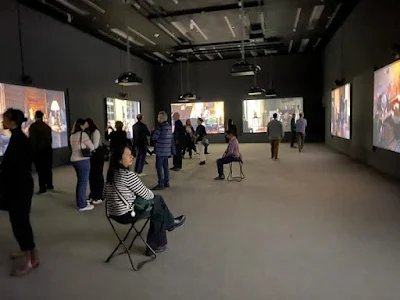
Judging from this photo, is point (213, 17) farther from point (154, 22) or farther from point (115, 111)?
point (115, 111)

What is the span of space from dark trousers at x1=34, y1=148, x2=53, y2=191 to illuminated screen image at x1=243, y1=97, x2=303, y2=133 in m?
12.9

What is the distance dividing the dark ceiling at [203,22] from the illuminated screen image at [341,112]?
243 cm

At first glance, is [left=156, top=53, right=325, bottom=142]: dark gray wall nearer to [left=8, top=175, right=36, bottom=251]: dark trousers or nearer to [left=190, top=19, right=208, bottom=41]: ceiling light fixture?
[left=190, top=19, right=208, bottom=41]: ceiling light fixture

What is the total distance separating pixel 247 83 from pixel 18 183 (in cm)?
1620

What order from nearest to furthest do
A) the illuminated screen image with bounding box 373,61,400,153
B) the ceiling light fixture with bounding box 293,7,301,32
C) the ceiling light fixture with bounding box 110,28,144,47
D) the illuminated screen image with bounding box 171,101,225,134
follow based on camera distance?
the illuminated screen image with bounding box 373,61,400,153 < the ceiling light fixture with bounding box 293,7,301,32 < the ceiling light fixture with bounding box 110,28,144,47 < the illuminated screen image with bounding box 171,101,225,134

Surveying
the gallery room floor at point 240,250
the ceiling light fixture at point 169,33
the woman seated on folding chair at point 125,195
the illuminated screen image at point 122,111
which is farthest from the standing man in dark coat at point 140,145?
the illuminated screen image at point 122,111

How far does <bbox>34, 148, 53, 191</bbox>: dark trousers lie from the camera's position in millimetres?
6617

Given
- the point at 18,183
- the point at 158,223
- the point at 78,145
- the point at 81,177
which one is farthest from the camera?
the point at 81,177

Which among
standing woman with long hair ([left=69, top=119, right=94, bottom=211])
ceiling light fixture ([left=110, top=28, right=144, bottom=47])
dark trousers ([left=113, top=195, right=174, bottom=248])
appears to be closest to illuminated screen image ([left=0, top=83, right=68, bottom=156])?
ceiling light fixture ([left=110, top=28, right=144, bottom=47])

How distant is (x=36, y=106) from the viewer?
9484 millimetres

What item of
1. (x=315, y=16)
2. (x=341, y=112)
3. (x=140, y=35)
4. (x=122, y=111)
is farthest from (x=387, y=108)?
(x=122, y=111)

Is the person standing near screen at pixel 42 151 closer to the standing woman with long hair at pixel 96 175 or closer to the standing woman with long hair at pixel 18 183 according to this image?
the standing woman with long hair at pixel 96 175

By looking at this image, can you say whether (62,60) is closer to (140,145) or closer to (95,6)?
(95,6)

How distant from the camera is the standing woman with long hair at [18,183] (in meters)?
3.01
